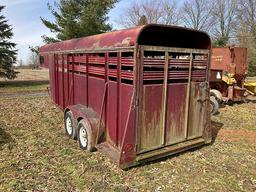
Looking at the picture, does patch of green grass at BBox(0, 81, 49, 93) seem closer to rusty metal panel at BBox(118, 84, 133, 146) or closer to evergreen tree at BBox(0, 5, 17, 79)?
evergreen tree at BBox(0, 5, 17, 79)

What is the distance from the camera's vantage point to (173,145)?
5.58m

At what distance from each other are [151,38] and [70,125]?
2.90 metres

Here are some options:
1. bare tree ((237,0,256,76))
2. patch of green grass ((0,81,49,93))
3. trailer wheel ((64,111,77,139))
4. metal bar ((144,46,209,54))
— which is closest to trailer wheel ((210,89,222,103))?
metal bar ((144,46,209,54))

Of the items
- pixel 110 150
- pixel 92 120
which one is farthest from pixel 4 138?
pixel 110 150

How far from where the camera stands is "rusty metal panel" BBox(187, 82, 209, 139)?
5755 millimetres

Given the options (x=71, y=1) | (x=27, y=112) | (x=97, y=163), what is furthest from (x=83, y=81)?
(x=71, y=1)

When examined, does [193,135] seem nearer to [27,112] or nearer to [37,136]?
[37,136]

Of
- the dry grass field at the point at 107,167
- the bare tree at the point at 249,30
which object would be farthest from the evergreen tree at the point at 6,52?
the bare tree at the point at 249,30

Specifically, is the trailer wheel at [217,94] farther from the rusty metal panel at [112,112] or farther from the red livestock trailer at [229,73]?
the rusty metal panel at [112,112]

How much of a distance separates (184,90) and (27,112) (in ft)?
21.3

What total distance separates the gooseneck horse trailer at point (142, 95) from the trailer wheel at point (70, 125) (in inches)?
0.9

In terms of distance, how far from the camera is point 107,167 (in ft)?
17.0

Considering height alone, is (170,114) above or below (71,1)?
below

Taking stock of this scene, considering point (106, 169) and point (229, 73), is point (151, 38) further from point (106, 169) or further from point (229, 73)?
point (229, 73)
